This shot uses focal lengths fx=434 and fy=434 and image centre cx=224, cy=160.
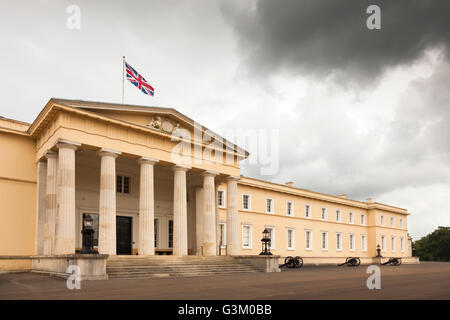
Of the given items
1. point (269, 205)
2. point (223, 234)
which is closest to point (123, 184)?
point (223, 234)

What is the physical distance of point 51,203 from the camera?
27.3 meters

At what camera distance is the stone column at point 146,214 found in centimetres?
2834

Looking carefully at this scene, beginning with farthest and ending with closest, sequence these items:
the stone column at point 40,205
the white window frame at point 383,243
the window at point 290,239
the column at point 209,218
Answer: the white window frame at point 383,243, the window at point 290,239, the column at point 209,218, the stone column at point 40,205

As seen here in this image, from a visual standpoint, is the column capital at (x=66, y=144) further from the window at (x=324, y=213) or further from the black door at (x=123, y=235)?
the window at (x=324, y=213)

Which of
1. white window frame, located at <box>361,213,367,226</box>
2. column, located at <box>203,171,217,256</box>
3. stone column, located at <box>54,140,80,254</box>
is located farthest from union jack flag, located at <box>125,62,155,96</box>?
white window frame, located at <box>361,213,367,226</box>

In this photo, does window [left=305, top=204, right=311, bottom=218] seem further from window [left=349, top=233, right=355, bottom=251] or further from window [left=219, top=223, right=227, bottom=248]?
window [left=219, top=223, right=227, bottom=248]

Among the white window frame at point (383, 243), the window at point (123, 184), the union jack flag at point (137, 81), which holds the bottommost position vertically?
the white window frame at point (383, 243)

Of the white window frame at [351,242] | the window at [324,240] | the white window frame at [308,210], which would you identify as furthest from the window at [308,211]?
the white window frame at [351,242]

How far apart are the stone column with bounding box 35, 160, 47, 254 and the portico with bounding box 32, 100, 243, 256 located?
62 millimetres

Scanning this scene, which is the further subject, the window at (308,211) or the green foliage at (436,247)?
the green foliage at (436,247)

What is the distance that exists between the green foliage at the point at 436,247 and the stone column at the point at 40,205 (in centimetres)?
10413

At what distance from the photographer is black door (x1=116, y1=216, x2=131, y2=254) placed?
3419 centimetres

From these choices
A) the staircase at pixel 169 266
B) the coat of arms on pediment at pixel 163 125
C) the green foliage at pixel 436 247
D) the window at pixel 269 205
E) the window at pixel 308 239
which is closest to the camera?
the staircase at pixel 169 266
